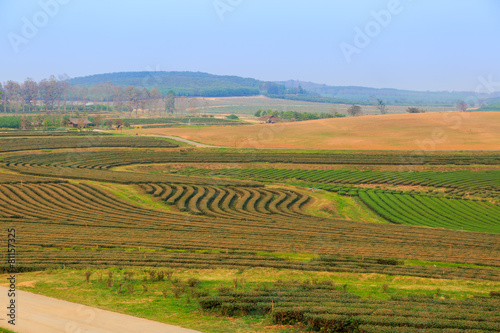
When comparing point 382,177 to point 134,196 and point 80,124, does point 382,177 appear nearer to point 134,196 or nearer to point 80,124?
point 134,196

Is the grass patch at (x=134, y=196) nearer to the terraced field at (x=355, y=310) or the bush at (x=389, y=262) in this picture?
the bush at (x=389, y=262)

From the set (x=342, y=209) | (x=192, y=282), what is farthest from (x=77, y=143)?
(x=192, y=282)

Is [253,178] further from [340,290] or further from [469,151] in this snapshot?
[340,290]

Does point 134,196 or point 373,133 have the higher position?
point 373,133

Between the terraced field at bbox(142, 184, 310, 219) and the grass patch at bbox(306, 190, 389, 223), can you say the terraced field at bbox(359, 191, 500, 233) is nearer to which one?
the grass patch at bbox(306, 190, 389, 223)

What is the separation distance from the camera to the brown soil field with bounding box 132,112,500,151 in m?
117

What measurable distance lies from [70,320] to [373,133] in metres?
125

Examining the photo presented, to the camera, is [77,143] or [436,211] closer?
[436,211]

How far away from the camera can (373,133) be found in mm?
134875

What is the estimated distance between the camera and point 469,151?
103875 millimetres

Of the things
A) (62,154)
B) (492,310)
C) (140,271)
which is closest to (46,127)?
(62,154)

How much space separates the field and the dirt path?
899 mm

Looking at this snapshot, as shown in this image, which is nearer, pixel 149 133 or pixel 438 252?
pixel 438 252

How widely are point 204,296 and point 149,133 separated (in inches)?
4958
